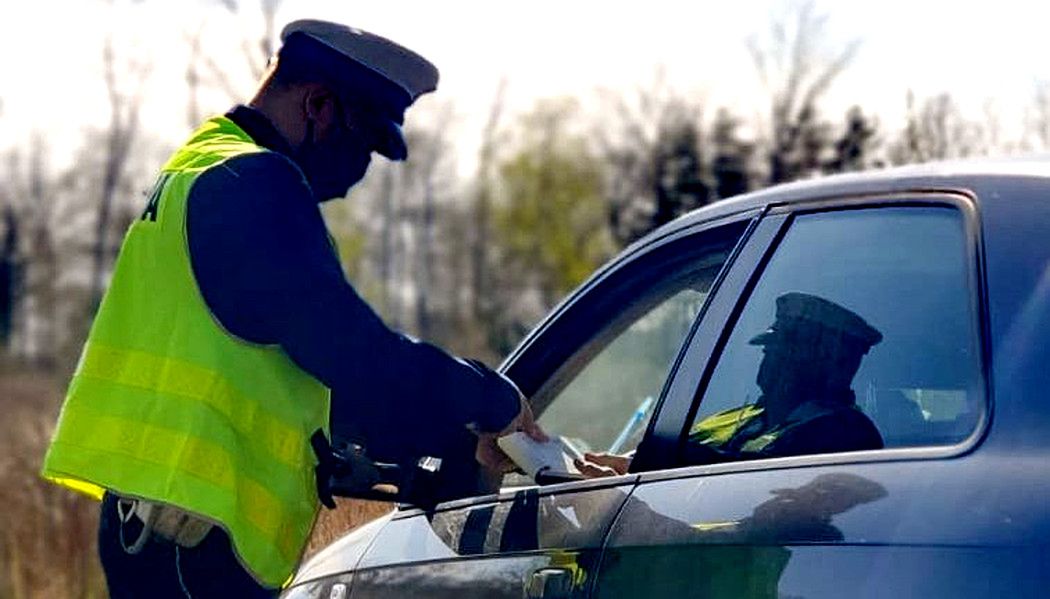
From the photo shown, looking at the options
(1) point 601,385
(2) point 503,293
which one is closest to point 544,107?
(2) point 503,293

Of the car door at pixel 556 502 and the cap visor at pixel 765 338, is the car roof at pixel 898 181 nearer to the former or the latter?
the car door at pixel 556 502

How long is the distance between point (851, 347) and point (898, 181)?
30 centimetres

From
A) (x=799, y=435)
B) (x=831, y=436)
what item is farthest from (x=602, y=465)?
(x=831, y=436)

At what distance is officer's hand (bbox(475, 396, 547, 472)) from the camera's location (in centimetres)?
420

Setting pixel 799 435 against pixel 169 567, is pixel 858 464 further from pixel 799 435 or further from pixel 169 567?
pixel 169 567

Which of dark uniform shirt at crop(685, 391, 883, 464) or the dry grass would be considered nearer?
dark uniform shirt at crop(685, 391, 883, 464)

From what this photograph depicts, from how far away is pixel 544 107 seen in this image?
171 feet

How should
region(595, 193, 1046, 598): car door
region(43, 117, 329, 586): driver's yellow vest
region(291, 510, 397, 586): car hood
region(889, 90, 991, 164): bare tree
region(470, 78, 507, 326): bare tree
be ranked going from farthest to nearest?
region(470, 78, 507, 326): bare tree, region(889, 90, 991, 164): bare tree, region(291, 510, 397, 586): car hood, region(43, 117, 329, 586): driver's yellow vest, region(595, 193, 1046, 598): car door

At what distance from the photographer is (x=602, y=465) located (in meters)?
4.20

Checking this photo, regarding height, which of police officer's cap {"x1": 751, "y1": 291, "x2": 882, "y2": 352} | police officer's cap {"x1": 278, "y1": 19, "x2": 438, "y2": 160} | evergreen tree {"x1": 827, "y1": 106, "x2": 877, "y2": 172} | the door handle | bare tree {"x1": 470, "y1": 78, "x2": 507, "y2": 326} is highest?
police officer's cap {"x1": 278, "y1": 19, "x2": 438, "y2": 160}

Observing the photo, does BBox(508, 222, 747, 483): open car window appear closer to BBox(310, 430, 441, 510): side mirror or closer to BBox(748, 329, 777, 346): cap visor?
BBox(748, 329, 777, 346): cap visor

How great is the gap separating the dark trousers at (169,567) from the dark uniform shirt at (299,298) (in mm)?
404

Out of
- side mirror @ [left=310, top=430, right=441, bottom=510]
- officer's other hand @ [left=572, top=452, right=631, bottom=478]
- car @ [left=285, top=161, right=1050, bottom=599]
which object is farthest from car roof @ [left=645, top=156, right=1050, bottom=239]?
side mirror @ [left=310, top=430, right=441, bottom=510]

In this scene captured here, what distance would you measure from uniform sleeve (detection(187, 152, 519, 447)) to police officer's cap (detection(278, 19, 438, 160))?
1.00 ft
